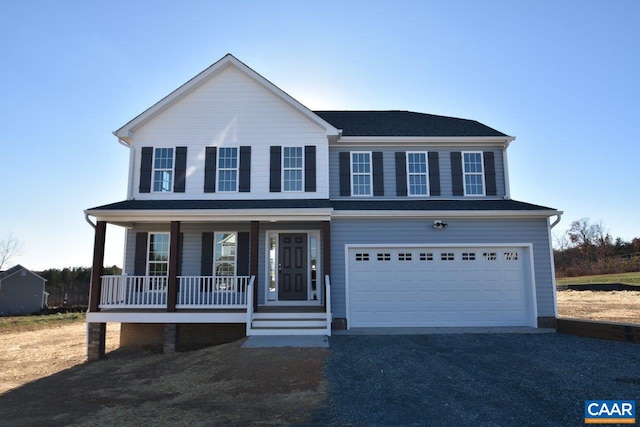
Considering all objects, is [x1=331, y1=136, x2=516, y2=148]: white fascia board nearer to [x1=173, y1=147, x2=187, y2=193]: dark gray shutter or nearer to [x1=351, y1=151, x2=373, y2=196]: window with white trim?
[x1=351, y1=151, x2=373, y2=196]: window with white trim

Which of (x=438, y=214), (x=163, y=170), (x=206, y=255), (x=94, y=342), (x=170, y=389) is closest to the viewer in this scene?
(x=170, y=389)

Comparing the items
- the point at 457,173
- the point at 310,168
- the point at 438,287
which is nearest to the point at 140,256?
the point at 310,168

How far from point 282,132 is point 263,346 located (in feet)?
22.7

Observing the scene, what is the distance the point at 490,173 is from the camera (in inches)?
543

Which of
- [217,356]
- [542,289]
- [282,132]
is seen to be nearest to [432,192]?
[542,289]

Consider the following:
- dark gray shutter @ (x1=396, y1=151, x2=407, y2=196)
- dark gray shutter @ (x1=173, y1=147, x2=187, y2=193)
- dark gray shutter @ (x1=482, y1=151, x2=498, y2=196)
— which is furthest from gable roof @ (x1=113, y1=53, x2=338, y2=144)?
dark gray shutter @ (x1=482, y1=151, x2=498, y2=196)

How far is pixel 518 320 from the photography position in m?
12.0

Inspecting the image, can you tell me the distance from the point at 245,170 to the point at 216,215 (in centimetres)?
214

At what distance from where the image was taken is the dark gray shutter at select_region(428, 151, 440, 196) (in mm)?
13547

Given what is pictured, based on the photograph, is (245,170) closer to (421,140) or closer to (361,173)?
(361,173)

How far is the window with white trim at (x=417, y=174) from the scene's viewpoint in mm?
13578

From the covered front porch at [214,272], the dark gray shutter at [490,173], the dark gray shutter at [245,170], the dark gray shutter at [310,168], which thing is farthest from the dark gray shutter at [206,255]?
the dark gray shutter at [490,173]

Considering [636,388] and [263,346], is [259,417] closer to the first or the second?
[263,346]

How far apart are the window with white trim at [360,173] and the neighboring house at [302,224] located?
0.16ft
